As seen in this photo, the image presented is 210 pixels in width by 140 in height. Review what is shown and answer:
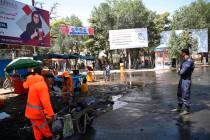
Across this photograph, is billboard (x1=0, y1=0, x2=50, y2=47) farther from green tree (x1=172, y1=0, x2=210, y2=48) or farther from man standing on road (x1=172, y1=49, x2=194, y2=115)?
green tree (x1=172, y1=0, x2=210, y2=48)

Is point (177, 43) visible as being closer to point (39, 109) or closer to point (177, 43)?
point (177, 43)

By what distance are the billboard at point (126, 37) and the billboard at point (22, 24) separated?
24.0 m

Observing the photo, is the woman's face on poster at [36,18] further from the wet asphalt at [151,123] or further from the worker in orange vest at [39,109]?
the worker in orange vest at [39,109]

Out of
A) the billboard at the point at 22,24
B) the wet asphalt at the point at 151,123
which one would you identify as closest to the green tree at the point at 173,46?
the billboard at the point at 22,24

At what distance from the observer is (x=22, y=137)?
790 cm

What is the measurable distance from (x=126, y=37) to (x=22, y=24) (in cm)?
2775

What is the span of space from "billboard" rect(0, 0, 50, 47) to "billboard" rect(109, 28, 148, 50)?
24.0 m

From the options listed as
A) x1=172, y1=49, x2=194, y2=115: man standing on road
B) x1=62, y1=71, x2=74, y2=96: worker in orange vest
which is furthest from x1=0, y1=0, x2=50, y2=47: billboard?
x1=172, y1=49, x2=194, y2=115: man standing on road

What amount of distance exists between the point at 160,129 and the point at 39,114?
11.4 feet

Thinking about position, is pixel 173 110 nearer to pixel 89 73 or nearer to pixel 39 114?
pixel 39 114

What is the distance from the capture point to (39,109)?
6293 millimetres

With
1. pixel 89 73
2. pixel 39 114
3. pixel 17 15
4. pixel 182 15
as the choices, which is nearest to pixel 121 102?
pixel 39 114

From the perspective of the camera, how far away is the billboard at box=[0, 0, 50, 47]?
63.0 ft

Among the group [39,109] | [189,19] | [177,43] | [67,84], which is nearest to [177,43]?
[177,43]
